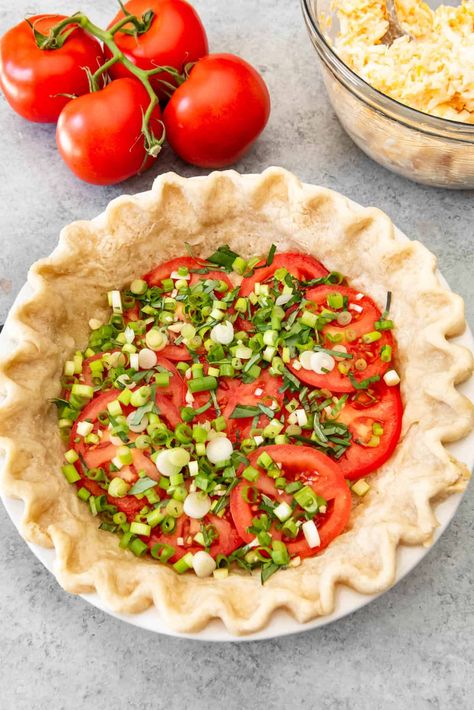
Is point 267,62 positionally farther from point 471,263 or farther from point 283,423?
point 283,423

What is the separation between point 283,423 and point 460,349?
1.82 ft

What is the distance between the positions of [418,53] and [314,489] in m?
1.52

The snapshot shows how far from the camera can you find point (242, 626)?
2080 millimetres

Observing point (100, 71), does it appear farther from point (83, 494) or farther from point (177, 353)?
point (83, 494)

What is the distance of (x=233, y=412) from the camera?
2.41 meters

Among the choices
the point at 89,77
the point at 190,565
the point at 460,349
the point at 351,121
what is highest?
the point at 89,77

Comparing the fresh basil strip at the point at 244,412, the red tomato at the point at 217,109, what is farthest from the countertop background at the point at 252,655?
the red tomato at the point at 217,109

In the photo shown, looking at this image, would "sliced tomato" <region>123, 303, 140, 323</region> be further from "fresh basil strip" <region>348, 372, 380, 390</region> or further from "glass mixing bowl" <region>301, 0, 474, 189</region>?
"glass mixing bowl" <region>301, 0, 474, 189</region>

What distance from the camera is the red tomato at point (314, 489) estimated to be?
2.25 m

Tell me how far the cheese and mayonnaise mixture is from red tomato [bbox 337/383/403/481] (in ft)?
3.26

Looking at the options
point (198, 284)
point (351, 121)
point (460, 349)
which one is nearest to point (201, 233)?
point (198, 284)

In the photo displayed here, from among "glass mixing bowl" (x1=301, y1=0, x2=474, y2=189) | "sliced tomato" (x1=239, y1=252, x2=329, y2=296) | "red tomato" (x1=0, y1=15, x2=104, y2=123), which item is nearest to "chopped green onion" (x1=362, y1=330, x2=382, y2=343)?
"sliced tomato" (x1=239, y1=252, x2=329, y2=296)

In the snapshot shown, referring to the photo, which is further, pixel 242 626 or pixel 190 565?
pixel 190 565

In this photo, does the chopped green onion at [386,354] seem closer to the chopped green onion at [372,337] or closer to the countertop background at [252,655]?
the chopped green onion at [372,337]
